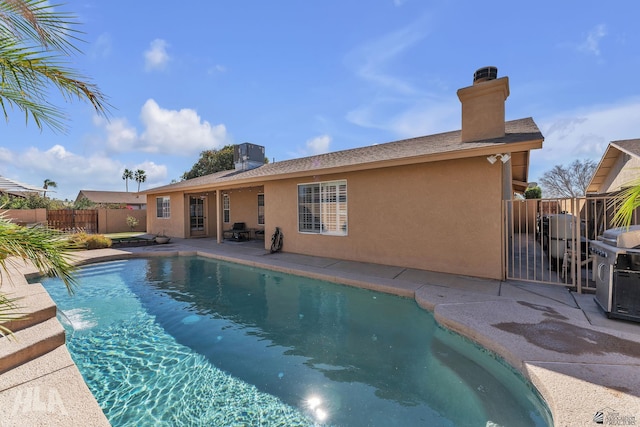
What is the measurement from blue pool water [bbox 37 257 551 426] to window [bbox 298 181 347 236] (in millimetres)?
3081

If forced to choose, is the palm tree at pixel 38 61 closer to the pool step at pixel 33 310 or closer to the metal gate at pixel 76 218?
the pool step at pixel 33 310

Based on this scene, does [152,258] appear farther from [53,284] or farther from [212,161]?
[212,161]

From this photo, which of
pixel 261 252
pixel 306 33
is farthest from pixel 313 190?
pixel 306 33

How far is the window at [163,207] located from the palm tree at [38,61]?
1591 cm

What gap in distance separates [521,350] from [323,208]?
22.7 feet

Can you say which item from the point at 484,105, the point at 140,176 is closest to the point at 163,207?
the point at 484,105

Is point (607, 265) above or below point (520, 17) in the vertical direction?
below

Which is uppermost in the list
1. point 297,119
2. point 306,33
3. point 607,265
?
point 306,33

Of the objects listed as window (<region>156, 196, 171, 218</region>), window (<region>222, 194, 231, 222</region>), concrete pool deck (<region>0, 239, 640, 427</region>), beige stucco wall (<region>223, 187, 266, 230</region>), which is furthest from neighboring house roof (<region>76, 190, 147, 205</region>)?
concrete pool deck (<region>0, 239, 640, 427</region>)

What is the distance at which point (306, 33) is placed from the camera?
9.18 meters

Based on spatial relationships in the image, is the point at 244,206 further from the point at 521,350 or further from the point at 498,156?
the point at 521,350

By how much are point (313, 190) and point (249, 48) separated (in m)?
5.19

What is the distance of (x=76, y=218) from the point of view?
65.6 ft

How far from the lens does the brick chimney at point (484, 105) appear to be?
7.03 metres
